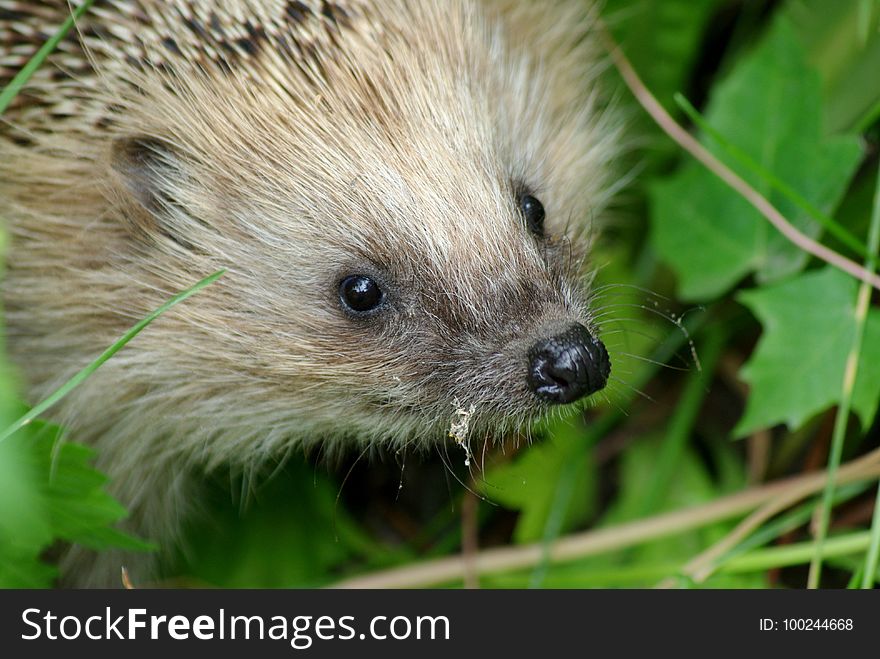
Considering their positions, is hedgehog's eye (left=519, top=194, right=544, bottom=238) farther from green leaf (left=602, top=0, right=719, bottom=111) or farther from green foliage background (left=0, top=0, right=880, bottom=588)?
green leaf (left=602, top=0, right=719, bottom=111)

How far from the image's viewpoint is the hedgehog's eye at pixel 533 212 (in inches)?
87.0

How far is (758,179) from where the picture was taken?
259 centimetres

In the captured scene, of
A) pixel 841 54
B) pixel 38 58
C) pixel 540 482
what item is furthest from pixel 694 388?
pixel 38 58

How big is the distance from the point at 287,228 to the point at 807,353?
125 centimetres

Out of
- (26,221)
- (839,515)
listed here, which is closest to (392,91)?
(26,221)

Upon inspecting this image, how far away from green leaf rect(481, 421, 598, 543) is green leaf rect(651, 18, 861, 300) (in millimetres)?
572

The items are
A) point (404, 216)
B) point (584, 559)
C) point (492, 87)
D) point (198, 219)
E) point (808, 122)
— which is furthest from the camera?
point (584, 559)

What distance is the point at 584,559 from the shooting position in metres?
2.79

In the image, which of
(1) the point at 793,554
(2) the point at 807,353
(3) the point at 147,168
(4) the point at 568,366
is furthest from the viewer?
(1) the point at 793,554

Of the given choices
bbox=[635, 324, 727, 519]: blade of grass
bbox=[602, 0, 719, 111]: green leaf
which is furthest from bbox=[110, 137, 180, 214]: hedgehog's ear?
bbox=[635, 324, 727, 519]: blade of grass

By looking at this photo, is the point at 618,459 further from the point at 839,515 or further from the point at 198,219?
the point at 198,219

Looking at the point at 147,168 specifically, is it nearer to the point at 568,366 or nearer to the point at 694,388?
the point at 568,366

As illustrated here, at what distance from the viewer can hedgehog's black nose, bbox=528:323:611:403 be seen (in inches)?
74.6
